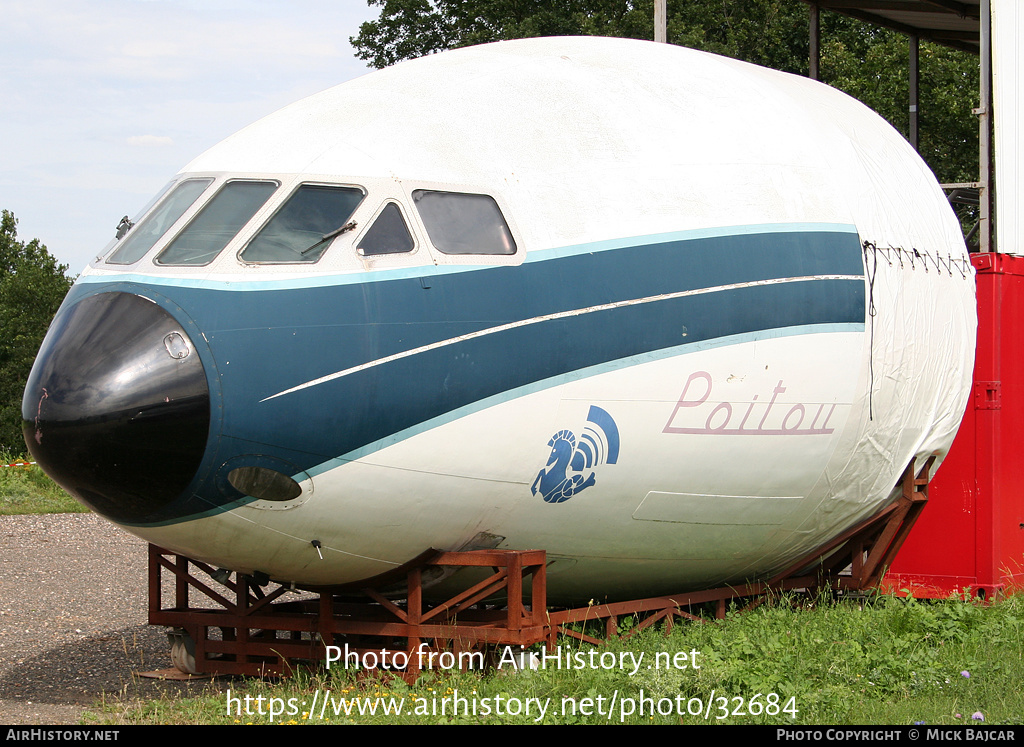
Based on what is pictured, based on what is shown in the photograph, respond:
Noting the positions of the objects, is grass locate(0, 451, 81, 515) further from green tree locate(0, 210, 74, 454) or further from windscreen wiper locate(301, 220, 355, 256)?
green tree locate(0, 210, 74, 454)

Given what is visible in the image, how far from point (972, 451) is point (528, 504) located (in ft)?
17.9

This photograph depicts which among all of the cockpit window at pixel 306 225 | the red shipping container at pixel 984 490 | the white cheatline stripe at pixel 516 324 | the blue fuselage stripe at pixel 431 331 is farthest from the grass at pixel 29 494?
the white cheatline stripe at pixel 516 324

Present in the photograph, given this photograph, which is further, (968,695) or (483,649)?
(483,649)

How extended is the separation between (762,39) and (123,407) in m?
33.5

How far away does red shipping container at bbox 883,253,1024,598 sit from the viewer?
11.1 meters

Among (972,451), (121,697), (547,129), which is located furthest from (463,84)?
(972,451)

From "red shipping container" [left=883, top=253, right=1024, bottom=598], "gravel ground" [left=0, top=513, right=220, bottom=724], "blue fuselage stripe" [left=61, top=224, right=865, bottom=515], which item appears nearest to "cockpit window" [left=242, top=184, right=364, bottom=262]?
"blue fuselage stripe" [left=61, top=224, right=865, bottom=515]

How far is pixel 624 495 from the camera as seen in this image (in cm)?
808

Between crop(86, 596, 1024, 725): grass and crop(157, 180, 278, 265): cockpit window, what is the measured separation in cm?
283

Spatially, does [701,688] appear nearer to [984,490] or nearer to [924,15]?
[984,490]

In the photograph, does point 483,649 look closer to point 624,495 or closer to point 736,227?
point 624,495

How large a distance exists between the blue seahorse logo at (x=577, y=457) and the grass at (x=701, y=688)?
44.1 inches

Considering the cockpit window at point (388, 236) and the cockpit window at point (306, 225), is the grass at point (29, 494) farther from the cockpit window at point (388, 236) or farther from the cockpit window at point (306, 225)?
the cockpit window at point (388, 236)
